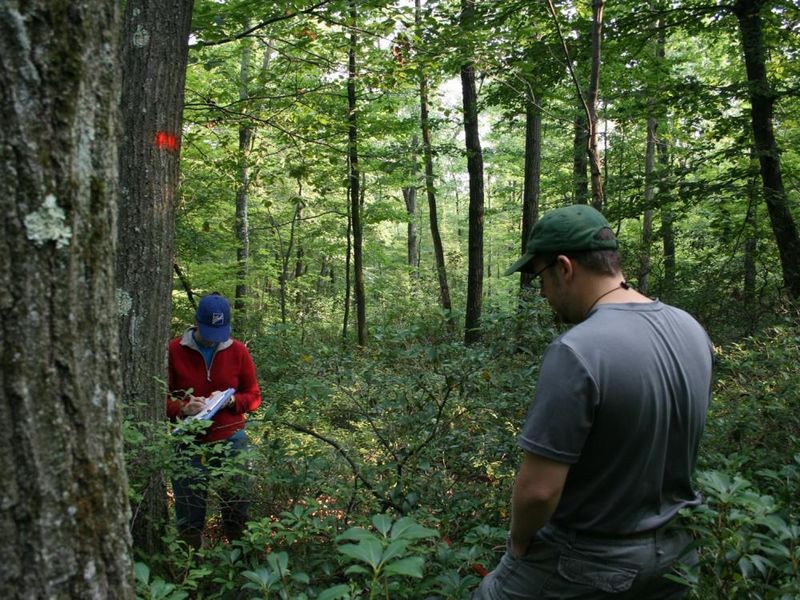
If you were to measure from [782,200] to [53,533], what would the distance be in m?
8.73

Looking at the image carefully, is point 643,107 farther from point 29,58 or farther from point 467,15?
point 29,58

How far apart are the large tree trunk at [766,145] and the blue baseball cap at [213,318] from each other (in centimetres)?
702

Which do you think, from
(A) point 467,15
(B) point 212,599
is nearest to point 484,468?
(B) point 212,599

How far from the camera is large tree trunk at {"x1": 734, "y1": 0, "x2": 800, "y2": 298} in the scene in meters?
7.57

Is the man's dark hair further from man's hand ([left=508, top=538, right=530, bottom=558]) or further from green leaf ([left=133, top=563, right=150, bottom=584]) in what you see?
green leaf ([left=133, top=563, right=150, bottom=584])

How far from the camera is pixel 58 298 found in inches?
47.4

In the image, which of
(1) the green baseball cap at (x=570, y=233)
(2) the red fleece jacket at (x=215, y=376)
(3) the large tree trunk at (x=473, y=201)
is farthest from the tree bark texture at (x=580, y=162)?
(1) the green baseball cap at (x=570, y=233)

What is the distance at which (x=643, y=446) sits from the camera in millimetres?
1793

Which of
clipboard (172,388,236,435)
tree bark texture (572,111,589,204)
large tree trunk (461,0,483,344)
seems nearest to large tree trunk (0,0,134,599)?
clipboard (172,388,236,435)

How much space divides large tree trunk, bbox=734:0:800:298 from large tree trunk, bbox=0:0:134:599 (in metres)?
8.28

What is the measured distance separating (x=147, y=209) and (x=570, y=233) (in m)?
2.59

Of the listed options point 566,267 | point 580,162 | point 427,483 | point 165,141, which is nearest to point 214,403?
point 427,483

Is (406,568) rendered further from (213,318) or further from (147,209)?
(213,318)

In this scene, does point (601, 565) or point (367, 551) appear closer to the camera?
point (367, 551)
